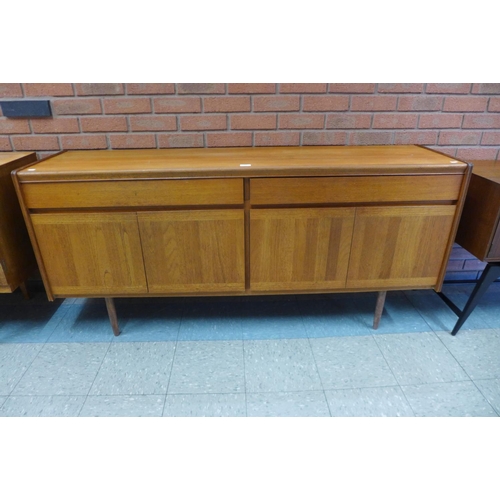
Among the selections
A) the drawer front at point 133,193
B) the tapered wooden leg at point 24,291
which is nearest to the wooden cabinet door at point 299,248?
the drawer front at point 133,193

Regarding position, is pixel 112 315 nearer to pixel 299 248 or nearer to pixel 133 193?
pixel 133 193

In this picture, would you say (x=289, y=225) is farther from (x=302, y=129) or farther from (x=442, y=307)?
(x=442, y=307)

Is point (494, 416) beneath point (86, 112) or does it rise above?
beneath

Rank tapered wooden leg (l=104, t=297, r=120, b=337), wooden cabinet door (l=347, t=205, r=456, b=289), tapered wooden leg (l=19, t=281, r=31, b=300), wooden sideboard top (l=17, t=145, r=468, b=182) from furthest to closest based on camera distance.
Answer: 1. tapered wooden leg (l=19, t=281, r=31, b=300)
2. tapered wooden leg (l=104, t=297, r=120, b=337)
3. wooden cabinet door (l=347, t=205, r=456, b=289)
4. wooden sideboard top (l=17, t=145, r=468, b=182)

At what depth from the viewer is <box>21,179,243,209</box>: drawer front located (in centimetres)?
141

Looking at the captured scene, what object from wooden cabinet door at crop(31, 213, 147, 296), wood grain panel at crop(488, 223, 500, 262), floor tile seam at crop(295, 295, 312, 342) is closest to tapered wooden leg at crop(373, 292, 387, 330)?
floor tile seam at crop(295, 295, 312, 342)

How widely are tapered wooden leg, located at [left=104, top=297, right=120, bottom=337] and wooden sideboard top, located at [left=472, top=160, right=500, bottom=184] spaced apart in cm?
176

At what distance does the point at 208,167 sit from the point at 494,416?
1453 millimetres

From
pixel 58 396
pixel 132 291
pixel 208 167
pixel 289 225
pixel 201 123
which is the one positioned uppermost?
pixel 201 123

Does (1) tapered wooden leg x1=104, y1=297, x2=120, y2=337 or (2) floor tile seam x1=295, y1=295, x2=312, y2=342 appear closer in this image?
(1) tapered wooden leg x1=104, y1=297, x2=120, y2=337

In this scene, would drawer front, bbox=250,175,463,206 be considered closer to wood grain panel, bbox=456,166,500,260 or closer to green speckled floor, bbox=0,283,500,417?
wood grain panel, bbox=456,166,500,260

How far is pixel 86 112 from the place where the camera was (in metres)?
1.73

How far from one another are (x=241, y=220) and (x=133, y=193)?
447mm

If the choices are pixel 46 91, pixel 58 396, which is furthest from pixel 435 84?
pixel 58 396
